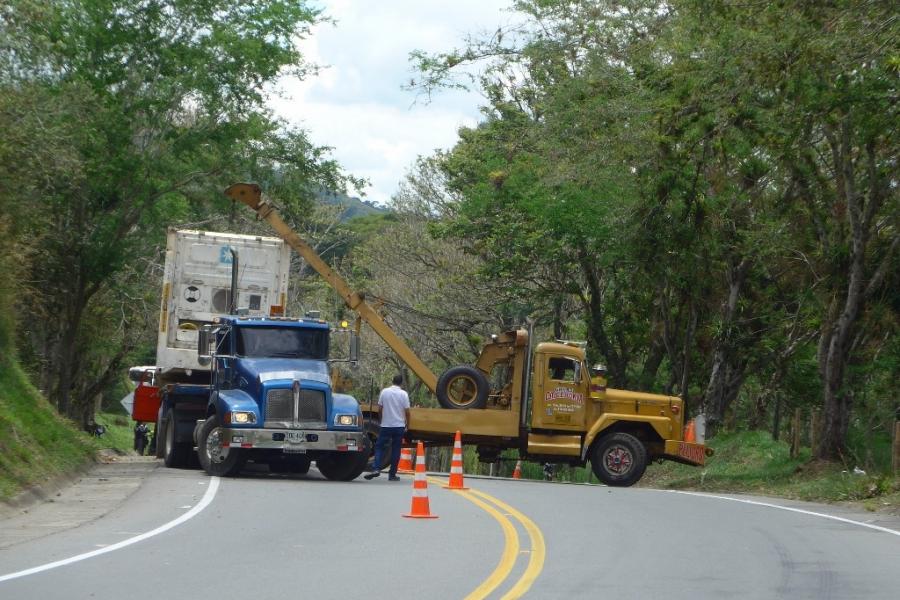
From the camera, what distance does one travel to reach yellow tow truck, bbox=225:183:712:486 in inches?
1033

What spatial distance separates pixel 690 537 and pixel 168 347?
13894mm

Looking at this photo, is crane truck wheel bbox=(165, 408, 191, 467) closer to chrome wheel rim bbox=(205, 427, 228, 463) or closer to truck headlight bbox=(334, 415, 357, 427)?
chrome wheel rim bbox=(205, 427, 228, 463)

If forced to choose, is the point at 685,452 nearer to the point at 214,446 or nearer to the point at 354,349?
the point at 354,349

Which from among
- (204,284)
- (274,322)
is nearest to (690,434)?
(274,322)

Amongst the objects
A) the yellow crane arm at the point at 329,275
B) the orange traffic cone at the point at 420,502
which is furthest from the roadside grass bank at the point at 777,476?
the orange traffic cone at the point at 420,502

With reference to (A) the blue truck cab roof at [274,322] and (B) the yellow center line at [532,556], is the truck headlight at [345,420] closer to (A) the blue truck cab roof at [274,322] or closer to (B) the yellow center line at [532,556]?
(A) the blue truck cab roof at [274,322]

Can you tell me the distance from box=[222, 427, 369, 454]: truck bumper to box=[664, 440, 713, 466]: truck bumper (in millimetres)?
7515

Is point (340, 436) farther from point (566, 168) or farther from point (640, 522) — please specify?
point (566, 168)

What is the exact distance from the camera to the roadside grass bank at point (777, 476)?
22031 millimetres

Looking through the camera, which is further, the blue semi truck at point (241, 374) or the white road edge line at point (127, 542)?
the blue semi truck at point (241, 374)

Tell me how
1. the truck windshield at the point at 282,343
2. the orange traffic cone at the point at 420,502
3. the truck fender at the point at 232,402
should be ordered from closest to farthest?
the orange traffic cone at the point at 420,502
the truck fender at the point at 232,402
the truck windshield at the point at 282,343

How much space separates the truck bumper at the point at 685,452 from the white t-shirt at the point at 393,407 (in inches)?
267

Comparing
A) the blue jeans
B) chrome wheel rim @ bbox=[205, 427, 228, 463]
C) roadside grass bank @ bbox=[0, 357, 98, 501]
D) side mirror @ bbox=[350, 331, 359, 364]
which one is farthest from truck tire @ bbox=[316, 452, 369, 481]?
roadside grass bank @ bbox=[0, 357, 98, 501]

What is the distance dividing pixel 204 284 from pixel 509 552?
15.0 metres
